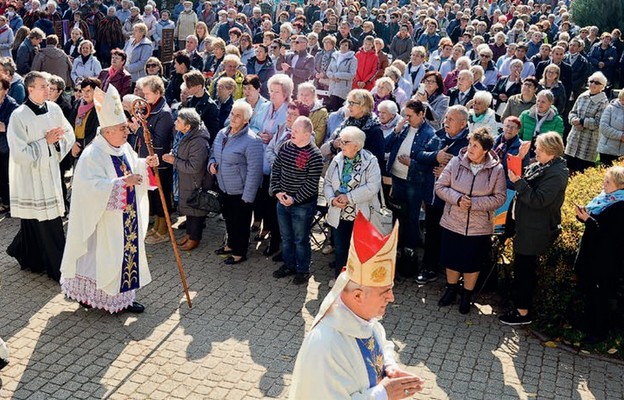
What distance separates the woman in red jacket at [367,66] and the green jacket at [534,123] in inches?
164

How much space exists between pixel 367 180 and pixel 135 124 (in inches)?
106

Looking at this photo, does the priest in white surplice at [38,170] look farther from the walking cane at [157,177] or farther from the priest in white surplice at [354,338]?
the priest in white surplice at [354,338]

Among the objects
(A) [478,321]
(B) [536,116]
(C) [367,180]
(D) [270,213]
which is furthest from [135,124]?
(B) [536,116]

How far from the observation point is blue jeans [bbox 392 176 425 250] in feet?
26.7

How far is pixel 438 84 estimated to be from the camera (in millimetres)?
9438

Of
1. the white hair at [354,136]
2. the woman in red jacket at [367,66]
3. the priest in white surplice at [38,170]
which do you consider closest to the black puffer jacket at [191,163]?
the priest in white surplice at [38,170]

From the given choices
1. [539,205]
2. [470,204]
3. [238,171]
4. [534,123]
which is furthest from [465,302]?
[534,123]

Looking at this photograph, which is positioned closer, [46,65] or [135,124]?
[135,124]

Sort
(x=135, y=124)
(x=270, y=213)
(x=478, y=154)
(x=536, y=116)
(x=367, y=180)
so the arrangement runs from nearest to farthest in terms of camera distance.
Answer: (x=478, y=154) < (x=367, y=180) < (x=135, y=124) < (x=270, y=213) < (x=536, y=116)

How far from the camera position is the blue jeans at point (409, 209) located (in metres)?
8.13

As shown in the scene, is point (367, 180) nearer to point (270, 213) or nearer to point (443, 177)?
point (443, 177)

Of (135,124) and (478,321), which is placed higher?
(135,124)

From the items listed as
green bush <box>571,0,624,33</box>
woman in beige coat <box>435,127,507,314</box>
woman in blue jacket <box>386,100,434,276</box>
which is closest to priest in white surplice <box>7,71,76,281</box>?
woman in blue jacket <box>386,100,434,276</box>

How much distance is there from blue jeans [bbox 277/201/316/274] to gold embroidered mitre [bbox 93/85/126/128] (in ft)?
6.94
